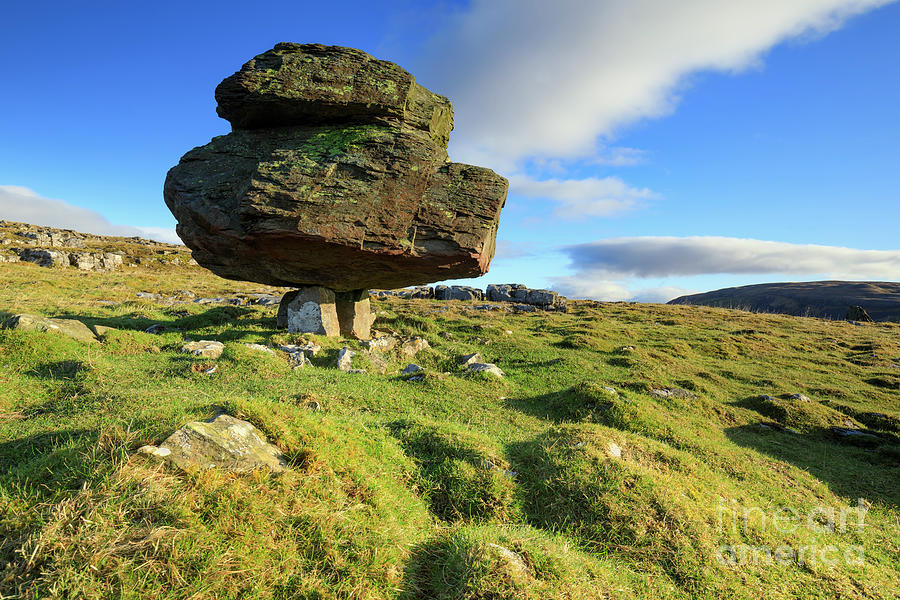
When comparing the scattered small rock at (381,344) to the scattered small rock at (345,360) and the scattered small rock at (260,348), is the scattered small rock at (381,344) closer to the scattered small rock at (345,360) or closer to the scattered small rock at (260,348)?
the scattered small rock at (345,360)

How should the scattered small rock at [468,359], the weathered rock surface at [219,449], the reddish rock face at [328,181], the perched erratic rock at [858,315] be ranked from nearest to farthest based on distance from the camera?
the weathered rock surface at [219,449] < the reddish rock face at [328,181] < the scattered small rock at [468,359] < the perched erratic rock at [858,315]

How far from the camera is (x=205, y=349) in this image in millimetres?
13172

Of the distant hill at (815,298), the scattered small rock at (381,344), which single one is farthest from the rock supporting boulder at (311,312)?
the distant hill at (815,298)

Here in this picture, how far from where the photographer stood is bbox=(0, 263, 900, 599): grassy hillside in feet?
13.0

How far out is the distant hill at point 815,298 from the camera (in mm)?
115144

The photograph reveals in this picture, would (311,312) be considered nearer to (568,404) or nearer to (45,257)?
(568,404)

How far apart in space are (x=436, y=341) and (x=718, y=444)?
12.3 m

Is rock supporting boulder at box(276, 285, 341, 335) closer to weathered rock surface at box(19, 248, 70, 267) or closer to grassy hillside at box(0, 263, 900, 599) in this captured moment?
grassy hillside at box(0, 263, 900, 599)

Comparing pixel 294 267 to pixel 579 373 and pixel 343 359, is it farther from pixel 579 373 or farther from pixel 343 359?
pixel 579 373

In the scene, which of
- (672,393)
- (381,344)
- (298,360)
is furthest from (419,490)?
(672,393)

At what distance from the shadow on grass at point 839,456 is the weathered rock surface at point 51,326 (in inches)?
811

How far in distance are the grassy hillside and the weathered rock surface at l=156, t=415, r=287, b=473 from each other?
0.18m

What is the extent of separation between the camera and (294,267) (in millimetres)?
16859

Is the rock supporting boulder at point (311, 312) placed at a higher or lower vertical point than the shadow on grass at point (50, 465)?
higher
